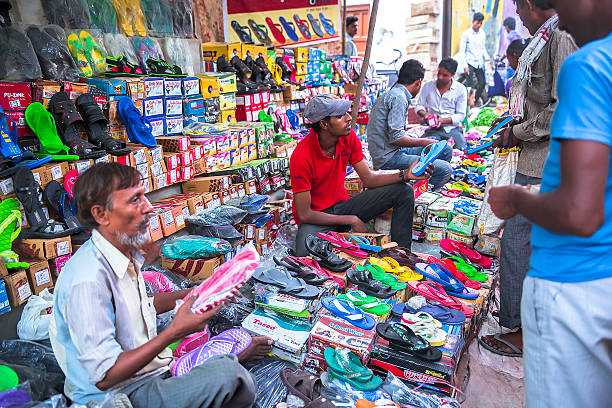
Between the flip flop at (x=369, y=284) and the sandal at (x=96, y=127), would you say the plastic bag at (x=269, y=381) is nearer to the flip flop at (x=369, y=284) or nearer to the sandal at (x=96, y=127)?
the flip flop at (x=369, y=284)

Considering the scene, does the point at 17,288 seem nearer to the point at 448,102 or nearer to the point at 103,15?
the point at 103,15

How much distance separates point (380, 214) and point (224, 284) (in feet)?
8.20

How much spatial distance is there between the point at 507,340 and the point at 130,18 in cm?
412

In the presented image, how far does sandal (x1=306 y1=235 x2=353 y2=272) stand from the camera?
308cm

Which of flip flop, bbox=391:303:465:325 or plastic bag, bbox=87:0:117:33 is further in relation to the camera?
plastic bag, bbox=87:0:117:33

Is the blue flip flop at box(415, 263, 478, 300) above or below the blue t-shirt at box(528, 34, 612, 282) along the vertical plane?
below

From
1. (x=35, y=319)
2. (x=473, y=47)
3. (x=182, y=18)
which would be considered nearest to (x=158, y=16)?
(x=182, y=18)

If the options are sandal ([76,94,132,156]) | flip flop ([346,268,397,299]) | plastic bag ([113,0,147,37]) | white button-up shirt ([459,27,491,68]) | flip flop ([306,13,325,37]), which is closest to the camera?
flip flop ([346,268,397,299])

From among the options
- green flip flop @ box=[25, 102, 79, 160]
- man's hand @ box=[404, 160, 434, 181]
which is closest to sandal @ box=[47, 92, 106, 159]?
green flip flop @ box=[25, 102, 79, 160]

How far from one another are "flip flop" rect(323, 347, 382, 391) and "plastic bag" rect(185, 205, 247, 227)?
5.28 ft

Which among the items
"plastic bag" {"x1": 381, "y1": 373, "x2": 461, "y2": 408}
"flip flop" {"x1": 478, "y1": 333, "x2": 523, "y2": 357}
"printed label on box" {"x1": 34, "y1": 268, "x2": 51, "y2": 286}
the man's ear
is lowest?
"flip flop" {"x1": 478, "y1": 333, "x2": 523, "y2": 357}

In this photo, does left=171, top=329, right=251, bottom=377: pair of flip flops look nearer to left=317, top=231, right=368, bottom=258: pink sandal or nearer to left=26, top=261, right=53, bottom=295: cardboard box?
left=26, top=261, right=53, bottom=295: cardboard box

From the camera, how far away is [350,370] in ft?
7.03

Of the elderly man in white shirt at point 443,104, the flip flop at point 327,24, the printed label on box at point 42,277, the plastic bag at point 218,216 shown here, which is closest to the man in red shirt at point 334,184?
the plastic bag at point 218,216
